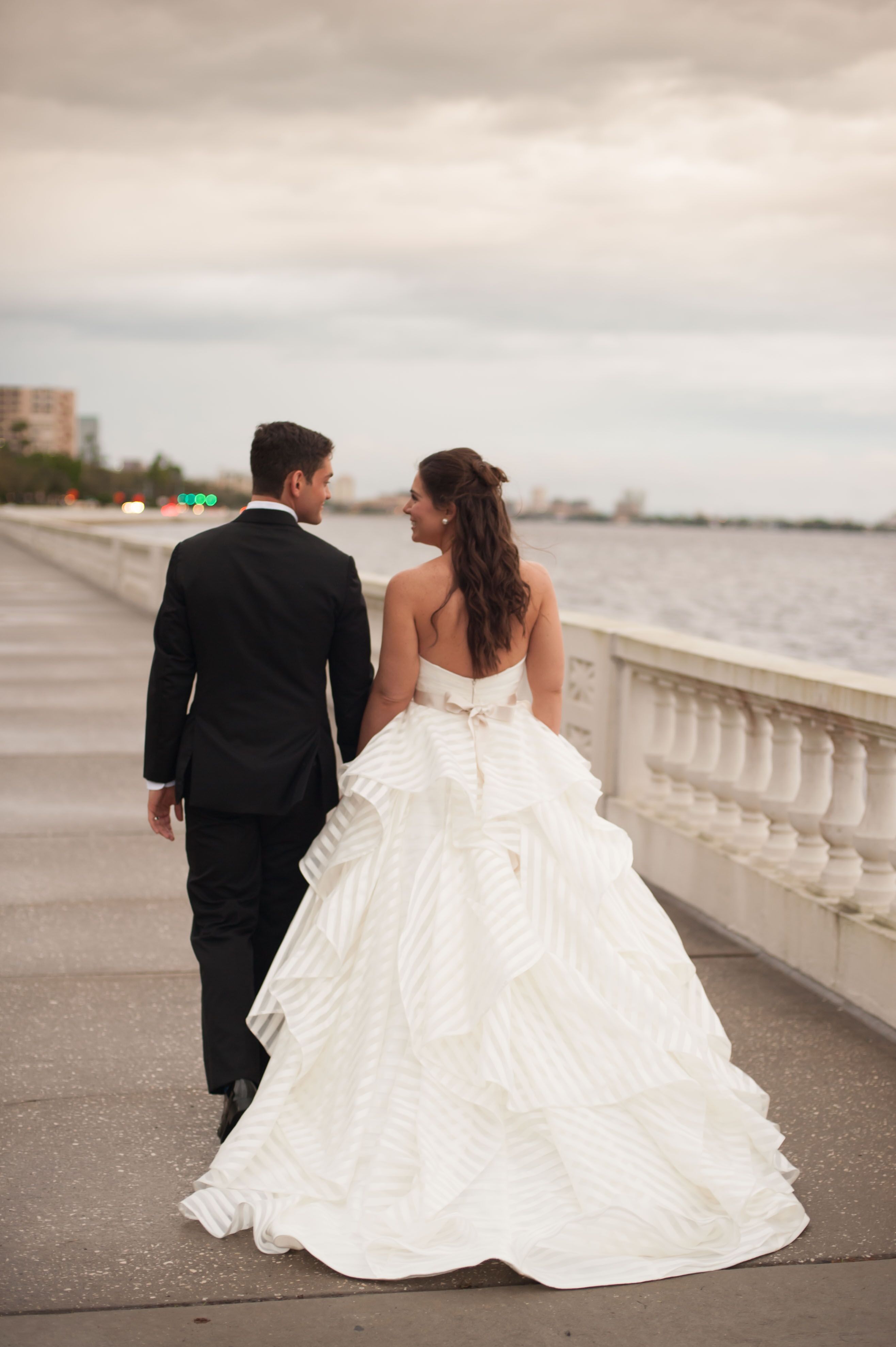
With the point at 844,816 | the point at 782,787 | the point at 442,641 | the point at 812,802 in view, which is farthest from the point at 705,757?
the point at 442,641

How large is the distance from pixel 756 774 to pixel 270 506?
2.94m

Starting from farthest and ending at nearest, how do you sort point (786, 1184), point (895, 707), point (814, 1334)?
point (895, 707) → point (786, 1184) → point (814, 1334)

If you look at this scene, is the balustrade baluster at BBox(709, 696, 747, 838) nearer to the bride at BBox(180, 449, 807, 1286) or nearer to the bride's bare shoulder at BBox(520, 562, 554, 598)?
the bride at BBox(180, 449, 807, 1286)

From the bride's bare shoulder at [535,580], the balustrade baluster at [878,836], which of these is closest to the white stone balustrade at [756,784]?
the balustrade baluster at [878,836]

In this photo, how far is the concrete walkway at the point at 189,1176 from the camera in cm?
288

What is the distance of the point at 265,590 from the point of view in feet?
11.9

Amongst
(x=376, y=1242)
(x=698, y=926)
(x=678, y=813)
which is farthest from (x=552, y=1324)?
(x=678, y=813)

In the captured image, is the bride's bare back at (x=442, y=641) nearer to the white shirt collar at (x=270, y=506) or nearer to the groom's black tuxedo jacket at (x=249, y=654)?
the groom's black tuxedo jacket at (x=249, y=654)

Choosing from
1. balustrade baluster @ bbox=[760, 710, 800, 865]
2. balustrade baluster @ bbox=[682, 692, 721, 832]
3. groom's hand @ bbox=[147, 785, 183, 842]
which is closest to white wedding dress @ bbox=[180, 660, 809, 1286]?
groom's hand @ bbox=[147, 785, 183, 842]

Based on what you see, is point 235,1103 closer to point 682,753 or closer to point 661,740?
point 682,753

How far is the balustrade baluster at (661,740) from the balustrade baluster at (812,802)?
3.79 feet

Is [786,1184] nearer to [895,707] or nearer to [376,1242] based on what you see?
[376,1242]

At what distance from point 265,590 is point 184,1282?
1743 millimetres

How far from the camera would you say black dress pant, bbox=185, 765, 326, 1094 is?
12.3 feet
